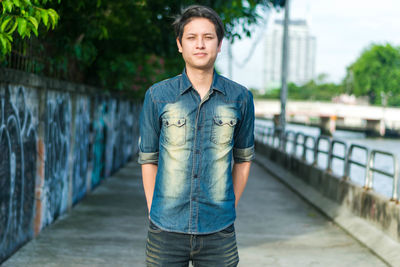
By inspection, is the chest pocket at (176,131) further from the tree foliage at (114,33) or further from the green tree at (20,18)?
the tree foliage at (114,33)

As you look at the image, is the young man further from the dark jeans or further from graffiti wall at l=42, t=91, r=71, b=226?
graffiti wall at l=42, t=91, r=71, b=226

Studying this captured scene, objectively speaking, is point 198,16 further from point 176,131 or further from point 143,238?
point 143,238

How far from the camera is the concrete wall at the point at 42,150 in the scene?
5973mm

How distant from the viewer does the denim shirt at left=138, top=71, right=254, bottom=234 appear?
2750 millimetres

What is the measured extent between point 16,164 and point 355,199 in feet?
16.2

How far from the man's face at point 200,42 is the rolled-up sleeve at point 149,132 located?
270 mm

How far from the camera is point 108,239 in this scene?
7.33 metres

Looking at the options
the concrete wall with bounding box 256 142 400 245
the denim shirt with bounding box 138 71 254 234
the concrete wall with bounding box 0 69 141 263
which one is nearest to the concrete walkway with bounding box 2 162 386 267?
the concrete wall with bounding box 0 69 141 263

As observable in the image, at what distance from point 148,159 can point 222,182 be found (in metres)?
0.37

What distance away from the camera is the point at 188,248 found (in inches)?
109

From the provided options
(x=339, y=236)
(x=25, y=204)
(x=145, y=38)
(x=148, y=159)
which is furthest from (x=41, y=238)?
(x=145, y=38)

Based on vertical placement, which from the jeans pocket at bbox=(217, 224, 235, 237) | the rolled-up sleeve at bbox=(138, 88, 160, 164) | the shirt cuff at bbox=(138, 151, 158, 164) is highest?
the rolled-up sleeve at bbox=(138, 88, 160, 164)

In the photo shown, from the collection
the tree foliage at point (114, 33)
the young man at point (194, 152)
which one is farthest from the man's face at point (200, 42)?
the tree foliage at point (114, 33)

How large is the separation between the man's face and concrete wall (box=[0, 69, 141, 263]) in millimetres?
3388
